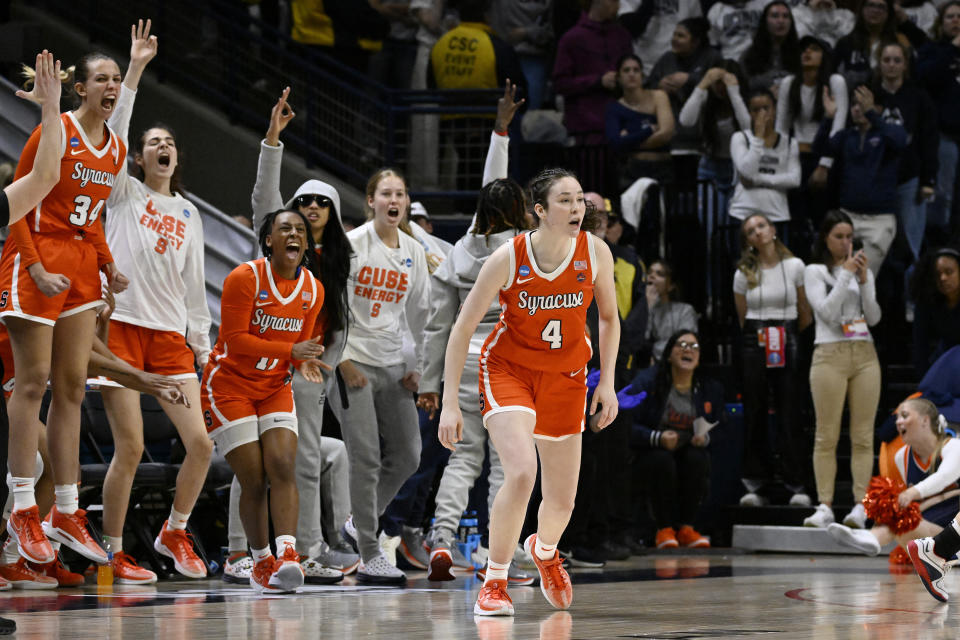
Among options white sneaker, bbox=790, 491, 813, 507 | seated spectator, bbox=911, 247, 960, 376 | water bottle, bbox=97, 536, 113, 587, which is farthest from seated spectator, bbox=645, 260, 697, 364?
water bottle, bbox=97, 536, 113, 587

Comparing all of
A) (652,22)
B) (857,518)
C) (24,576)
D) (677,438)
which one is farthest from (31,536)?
(652,22)

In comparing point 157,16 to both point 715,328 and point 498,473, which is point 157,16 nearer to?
point 715,328

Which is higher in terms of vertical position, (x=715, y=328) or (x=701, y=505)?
(x=715, y=328)

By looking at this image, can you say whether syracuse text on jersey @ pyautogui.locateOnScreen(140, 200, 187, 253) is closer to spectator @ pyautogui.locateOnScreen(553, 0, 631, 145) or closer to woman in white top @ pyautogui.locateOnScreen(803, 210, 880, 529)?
woman in white top @ pyautogui.locateOnScreen(803, 210, 880, 529)

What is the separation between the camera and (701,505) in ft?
37.3

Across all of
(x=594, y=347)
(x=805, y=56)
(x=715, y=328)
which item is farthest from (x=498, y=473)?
(x=805, y=56)

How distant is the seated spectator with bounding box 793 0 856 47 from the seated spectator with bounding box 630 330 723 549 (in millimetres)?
3808

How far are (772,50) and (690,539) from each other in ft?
14.1

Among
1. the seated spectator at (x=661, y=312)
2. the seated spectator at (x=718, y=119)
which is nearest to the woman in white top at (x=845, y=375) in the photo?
the seated spectator at (x=661, y=312)

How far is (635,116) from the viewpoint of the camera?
12125mm

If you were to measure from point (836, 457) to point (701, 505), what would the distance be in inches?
43.7

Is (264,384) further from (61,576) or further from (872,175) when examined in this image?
(872,175)

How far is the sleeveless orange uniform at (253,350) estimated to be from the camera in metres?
6.93

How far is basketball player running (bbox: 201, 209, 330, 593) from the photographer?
22.6 ft
